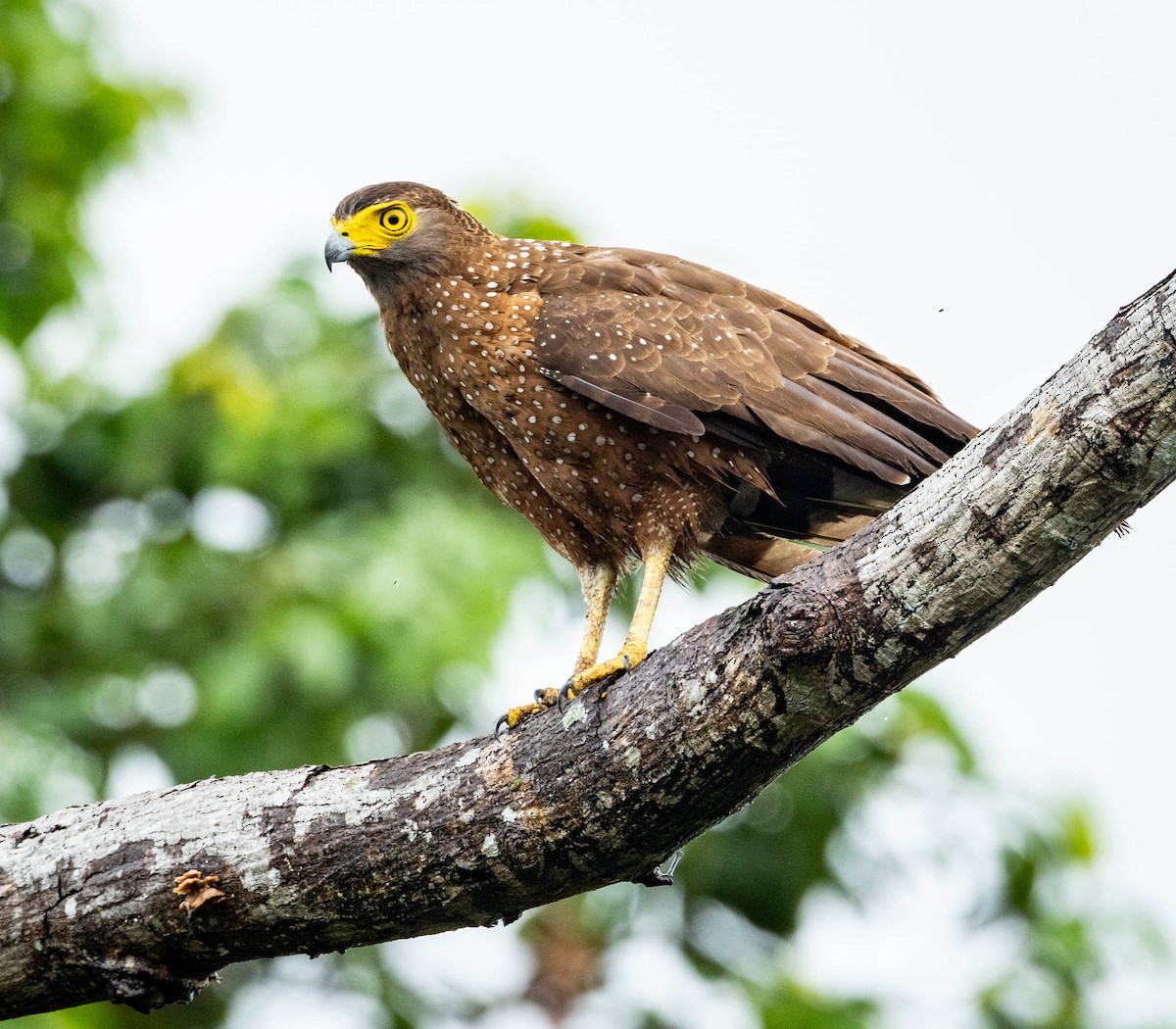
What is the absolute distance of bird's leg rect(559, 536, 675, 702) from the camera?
15.4ft

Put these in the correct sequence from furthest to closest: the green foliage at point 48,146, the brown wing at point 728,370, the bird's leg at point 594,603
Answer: the green foliage at point 48,146
the bird's leg at point 594,603
the brown wing at point 728,370

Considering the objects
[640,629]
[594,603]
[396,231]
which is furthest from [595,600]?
[396,231]

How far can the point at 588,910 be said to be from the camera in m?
8.17

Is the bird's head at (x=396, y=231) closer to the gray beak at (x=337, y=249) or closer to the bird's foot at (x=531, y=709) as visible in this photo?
the gray beak at (x=337, y=249)

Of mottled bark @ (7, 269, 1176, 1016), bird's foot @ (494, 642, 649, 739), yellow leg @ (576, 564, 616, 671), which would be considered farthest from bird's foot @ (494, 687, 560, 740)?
yellow leg @ (576, 564, 616, 671)

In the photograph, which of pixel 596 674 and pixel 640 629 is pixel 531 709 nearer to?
pixel 596 674

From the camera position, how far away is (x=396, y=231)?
5.68 metres

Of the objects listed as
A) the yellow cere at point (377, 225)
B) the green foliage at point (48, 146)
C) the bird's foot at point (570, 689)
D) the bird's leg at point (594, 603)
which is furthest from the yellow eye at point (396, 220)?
the green foliage at point (48, 146)

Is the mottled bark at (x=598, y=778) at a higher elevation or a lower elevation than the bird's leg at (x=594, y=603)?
lower

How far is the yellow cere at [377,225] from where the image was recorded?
5645 millimetres

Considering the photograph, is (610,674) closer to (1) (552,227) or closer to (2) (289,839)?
(2) (289,839)

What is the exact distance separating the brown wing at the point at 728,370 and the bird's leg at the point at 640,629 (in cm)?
45

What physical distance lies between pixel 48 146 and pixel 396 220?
13.8 feet

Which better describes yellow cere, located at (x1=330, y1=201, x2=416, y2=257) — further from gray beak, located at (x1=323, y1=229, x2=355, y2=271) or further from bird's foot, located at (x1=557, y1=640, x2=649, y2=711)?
bird's foot, located at (x1=557, y1=640, x2=649, y2=711)
